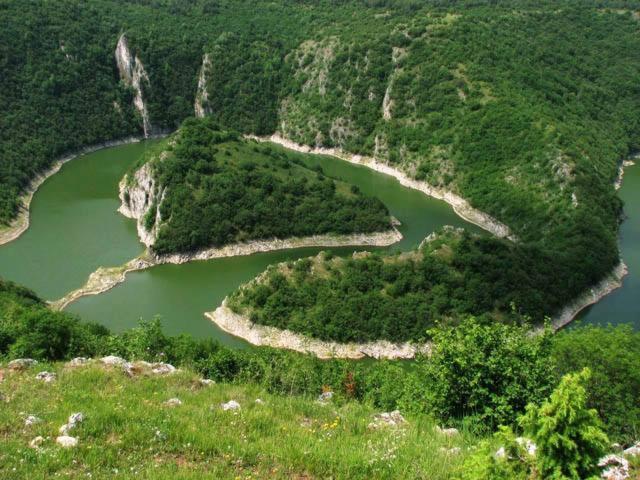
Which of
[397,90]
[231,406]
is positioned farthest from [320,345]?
[397,90]

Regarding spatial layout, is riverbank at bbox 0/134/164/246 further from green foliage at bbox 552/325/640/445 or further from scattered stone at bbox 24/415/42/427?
scattered stone at bbox 24/415/42/427

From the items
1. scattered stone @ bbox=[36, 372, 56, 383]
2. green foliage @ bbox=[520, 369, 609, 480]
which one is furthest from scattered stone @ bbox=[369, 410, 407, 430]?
scattered stone @ bbox=[36, 372, 56, 383]

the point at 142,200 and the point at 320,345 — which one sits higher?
the point at 142,200

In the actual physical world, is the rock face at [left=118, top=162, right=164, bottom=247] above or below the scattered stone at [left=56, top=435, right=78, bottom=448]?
below

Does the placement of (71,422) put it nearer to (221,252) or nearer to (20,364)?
(20,364)

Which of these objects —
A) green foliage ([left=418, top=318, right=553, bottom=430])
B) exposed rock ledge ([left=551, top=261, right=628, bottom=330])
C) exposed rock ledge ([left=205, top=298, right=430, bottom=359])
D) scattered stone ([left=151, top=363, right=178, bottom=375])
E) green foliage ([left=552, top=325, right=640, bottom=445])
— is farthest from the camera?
exposed rock ledge ([left=551, top=261, right=628, bottom=330])

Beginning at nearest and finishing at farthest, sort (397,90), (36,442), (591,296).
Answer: (36,442) < (591,296) < (397,90)
